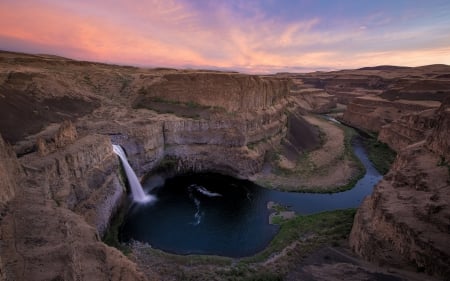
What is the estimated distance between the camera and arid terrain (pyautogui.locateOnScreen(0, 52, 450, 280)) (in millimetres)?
9938

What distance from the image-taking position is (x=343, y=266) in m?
13.0

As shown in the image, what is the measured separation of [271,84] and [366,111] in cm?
2526

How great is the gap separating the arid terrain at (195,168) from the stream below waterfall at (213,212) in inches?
47.2

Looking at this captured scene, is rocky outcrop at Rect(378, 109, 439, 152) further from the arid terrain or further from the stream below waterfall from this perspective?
the stream below waterfall

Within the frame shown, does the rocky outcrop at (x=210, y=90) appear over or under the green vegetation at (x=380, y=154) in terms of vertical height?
over

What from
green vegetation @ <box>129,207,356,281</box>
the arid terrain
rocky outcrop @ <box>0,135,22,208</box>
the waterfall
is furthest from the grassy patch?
rocky outcrop @ <box>0,135,22,208</box>

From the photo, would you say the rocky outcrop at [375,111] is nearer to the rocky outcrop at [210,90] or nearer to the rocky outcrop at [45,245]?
the rocky outcrop at [210,90]

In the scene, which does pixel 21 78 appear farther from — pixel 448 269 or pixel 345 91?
pixel 345 91

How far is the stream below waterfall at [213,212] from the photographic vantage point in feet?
60.7

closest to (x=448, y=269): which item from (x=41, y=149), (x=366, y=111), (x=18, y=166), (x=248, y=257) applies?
(x=248, y=257)

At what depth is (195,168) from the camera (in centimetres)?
3052

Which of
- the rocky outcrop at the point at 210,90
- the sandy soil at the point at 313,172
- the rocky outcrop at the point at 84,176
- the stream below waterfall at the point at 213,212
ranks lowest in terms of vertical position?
the stream below waterfall at the point at 213,212

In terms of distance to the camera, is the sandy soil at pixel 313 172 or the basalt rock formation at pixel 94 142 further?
the sandy soil at pixel 313 172

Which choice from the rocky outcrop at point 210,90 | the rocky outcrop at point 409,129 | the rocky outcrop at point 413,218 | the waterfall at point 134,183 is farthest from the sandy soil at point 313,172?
the waterfall at point 134,183
